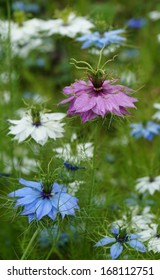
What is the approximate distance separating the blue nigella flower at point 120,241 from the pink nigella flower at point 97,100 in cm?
37

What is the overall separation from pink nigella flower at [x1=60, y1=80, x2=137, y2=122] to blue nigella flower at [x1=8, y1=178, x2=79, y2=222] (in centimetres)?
23

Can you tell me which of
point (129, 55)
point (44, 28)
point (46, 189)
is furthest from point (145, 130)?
point (129, 55)

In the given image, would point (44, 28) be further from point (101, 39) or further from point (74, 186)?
point (74, 186)

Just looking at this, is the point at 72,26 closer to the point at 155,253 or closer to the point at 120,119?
the point at 120,119

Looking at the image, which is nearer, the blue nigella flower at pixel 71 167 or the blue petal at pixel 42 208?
the blue petal at pixel 42 208

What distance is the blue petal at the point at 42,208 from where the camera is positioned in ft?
4.85

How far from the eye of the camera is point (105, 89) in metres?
1.58

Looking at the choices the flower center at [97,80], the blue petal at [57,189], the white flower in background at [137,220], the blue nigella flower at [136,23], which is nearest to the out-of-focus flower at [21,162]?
the white flower in background at [137,220]

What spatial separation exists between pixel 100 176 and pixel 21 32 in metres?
0.87

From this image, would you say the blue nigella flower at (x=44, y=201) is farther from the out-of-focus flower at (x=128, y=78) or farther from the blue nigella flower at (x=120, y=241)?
the out-of-focus flower at (x=128, y=78)

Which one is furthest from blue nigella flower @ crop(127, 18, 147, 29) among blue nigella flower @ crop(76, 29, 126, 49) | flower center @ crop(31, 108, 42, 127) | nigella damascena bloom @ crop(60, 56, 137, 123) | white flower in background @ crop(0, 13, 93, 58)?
nigella damascena bloom @ crop(60, 56, 137, 123)

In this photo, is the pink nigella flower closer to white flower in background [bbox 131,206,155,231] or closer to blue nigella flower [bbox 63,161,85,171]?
blue nigella flower [bbox 63,161,85,171]

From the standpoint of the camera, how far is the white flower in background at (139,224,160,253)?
1.61 metres
